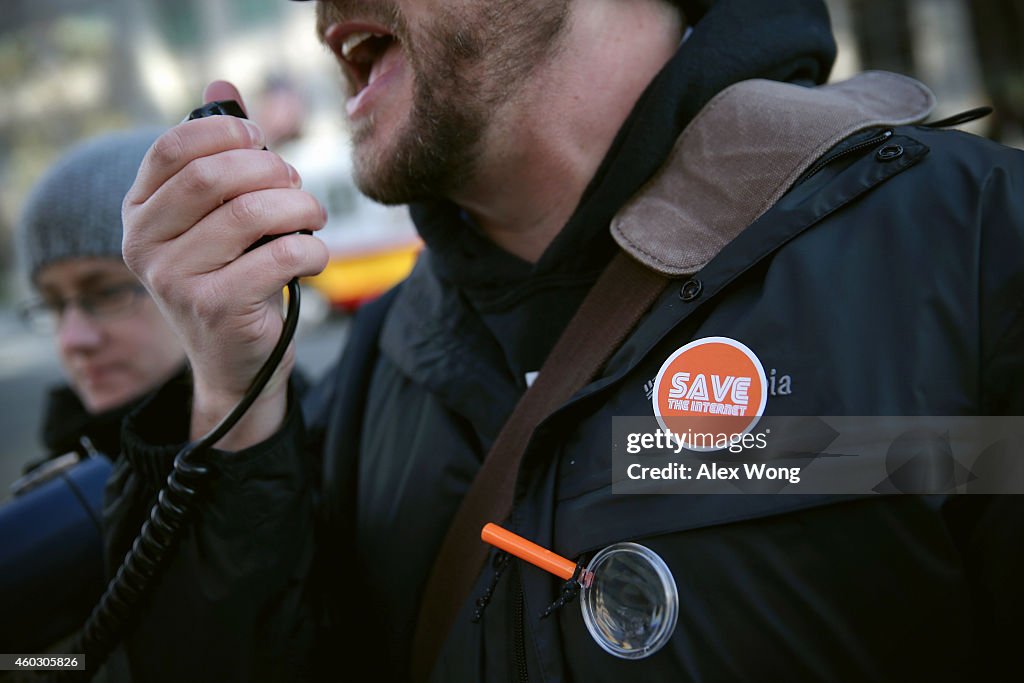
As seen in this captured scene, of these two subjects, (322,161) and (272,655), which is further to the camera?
(322,161)

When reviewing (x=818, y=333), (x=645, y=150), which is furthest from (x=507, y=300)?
(x=818, y=333)

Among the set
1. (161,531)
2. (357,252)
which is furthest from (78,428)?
(357,252)

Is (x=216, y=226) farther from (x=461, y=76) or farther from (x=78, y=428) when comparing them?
(x=78, y=428)

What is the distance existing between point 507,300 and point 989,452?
994 millimetres

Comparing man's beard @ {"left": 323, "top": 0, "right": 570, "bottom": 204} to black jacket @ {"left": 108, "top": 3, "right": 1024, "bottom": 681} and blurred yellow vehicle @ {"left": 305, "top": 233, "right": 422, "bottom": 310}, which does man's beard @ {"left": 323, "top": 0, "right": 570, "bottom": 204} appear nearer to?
black jacket @ {"left": 108, "top": 3, "right": 1024, "bottom": 681}

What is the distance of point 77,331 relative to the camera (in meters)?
2.64

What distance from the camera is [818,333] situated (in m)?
1.21

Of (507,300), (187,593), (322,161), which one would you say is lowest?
(187,593)

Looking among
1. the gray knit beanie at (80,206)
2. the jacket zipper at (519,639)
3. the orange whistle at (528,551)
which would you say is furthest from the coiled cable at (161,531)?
the gray knit beanie at (80,206)

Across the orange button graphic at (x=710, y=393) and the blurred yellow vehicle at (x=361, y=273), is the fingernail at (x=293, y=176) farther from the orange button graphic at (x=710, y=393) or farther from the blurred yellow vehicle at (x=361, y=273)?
the blurred yellow vehicle at (x=361, y=273)

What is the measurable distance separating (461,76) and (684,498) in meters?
1.00

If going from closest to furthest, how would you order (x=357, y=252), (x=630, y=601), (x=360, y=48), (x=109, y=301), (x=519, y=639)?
1. (x=630, y=601)
2. (x=519, y=639)
3. (x=360, y=48)
4. (x=109, y=301)
5. (x=357, y=252)

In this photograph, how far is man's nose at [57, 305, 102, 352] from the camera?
2.63m

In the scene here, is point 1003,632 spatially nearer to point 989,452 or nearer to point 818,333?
point 989,452
